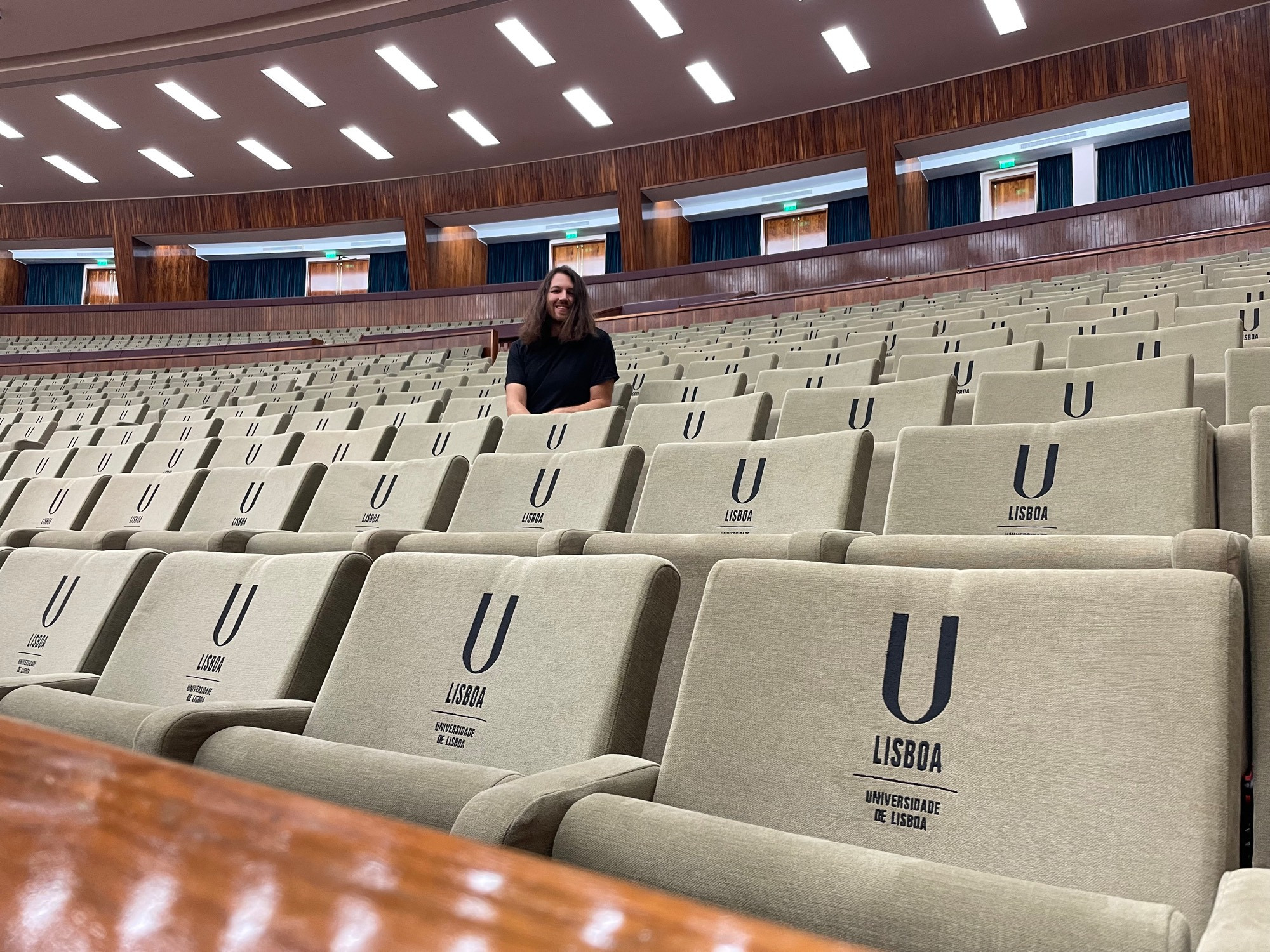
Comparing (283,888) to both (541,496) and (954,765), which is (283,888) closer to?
(954,765)

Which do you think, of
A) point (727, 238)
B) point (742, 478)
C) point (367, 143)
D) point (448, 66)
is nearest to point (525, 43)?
point (448, 66)

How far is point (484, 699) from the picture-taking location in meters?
0.28

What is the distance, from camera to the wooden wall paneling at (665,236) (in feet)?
10.4

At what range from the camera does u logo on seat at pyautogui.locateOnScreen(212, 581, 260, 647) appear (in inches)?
14.7

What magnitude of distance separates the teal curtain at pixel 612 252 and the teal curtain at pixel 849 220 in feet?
2.68

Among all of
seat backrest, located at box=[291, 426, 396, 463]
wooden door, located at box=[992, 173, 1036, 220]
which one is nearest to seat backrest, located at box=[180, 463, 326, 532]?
seat backrest, located at box=[291, 426, 396, 463]

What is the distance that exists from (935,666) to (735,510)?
24 cm

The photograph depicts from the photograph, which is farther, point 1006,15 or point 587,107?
point 587,107

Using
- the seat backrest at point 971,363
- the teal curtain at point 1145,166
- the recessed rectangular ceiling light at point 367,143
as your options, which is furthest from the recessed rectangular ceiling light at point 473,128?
the seat backrest at point 971,363

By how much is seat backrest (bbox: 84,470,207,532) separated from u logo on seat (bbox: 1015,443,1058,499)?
1.83ft

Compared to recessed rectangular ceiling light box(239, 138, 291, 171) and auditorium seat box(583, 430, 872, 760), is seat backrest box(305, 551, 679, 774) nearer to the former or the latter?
auditorium seat box(583, 430, 872, 760)

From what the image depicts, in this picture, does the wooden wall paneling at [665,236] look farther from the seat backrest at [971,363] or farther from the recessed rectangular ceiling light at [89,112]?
the seat backrest at [971,363]

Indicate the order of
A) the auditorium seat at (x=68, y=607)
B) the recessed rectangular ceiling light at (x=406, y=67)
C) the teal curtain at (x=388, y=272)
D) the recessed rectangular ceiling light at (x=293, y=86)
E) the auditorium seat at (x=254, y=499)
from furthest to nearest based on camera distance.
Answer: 1. the teal curtain at (x=388, y=272)
2. the recessed rectangular ceiling light at (x=293, y=86)
3. the recessed rectangular ceiling light at (x=406, y=67)
4. the auditorium seat at (x=254, y=499)
5. the auditorium seat at (x=68, y=607)

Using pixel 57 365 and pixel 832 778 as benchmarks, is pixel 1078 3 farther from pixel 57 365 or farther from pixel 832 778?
pixel 57 365
